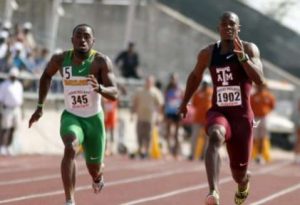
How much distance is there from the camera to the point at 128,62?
90.3 ft

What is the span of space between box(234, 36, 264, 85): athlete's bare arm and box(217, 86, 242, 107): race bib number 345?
23 cm

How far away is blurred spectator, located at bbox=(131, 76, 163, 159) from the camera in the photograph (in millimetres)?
23641

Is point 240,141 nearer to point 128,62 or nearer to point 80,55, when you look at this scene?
point 80,55

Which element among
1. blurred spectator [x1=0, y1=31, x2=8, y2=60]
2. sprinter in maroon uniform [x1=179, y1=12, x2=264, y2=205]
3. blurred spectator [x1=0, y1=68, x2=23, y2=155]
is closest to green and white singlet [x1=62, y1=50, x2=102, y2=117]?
sprinter in maroon uniform [x1=179, y1=12, x2=264, y2=205]

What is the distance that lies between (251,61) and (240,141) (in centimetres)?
81

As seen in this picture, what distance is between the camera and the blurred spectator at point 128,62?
26972mm

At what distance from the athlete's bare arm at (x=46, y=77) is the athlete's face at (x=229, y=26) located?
1.80 meters

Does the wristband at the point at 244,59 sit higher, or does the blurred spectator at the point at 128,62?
the wristband at the point at 244,59

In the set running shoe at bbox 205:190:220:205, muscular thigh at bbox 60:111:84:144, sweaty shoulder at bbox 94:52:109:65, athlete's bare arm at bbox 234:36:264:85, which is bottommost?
running shoe at bbox 205:190:220:205

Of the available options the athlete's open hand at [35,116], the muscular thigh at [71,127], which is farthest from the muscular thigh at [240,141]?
the athlete's open hand at [35,116]

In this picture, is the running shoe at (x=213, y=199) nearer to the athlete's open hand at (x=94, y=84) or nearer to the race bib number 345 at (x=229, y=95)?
the race bib number 345 at (x=229, y=95)

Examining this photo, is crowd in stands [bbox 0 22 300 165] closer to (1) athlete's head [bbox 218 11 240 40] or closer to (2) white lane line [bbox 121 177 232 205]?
(2) white lane line [bbox 121 177 232 205]

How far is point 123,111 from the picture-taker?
2869 cm

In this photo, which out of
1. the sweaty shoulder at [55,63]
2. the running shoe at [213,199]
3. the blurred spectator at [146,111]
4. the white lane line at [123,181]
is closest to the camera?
the running shoe at [213,199]
